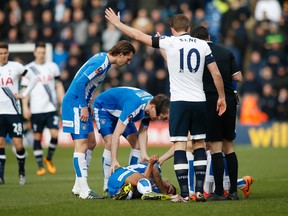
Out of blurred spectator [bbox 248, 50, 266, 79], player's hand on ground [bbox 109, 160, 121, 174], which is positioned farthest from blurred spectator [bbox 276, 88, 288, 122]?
player's hand on ground [bbox 109, 160, 121, 174]

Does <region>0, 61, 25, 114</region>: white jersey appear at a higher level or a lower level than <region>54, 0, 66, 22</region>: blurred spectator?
lower

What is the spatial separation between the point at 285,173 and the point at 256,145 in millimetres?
8767

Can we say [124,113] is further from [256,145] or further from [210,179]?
[256,145]

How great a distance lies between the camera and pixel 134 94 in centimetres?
1413

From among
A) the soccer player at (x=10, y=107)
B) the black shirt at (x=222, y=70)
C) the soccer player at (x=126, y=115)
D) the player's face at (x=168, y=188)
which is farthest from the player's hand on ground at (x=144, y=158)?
the soccer player at (x=10, y=107)

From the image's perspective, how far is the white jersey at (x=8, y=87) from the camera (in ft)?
55.5

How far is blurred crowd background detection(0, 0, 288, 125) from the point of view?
2812cm

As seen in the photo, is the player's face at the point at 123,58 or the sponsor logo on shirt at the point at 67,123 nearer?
the player's face at the point at 123,58

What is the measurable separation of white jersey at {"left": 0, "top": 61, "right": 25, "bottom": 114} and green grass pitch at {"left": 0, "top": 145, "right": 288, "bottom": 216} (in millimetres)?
1446

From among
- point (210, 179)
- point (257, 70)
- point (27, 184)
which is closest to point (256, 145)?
point (257, 70)

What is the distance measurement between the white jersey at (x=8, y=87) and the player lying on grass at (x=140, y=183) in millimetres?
4276

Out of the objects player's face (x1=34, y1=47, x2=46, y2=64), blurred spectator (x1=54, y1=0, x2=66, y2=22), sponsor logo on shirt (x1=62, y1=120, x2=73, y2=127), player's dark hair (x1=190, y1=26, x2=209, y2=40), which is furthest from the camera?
blurred spectator (x1=54, y1=0, x2=66, y2=22)

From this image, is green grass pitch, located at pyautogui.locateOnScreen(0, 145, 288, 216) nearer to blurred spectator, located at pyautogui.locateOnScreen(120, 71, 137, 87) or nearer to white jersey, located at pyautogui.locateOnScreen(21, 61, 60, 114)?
white jersey, located at pyautogui.locateOnScreen(21, 61, 60, 114)

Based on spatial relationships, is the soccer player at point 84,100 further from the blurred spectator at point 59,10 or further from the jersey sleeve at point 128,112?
the blurred spectator at point 59,10
